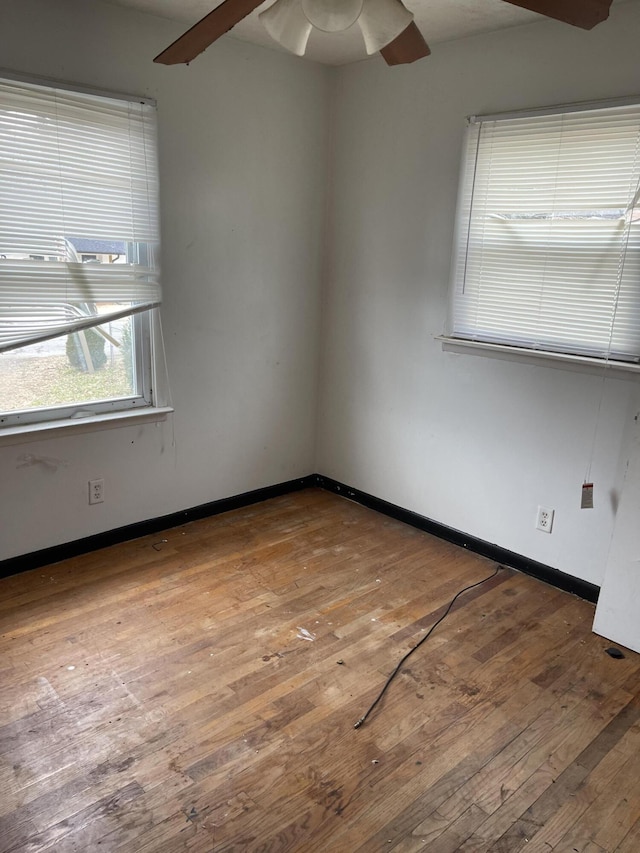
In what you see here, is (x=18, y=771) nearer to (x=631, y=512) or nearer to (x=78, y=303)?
(x=78, y=303)

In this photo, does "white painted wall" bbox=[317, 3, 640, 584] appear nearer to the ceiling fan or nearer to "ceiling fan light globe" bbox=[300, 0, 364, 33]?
the ceiling fan

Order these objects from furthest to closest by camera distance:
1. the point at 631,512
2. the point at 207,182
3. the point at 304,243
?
the point at 304,243 → the point at 207,182 → the point at 631,512

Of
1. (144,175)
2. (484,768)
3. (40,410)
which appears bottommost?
(484,768)

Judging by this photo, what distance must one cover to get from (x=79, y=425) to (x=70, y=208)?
0.96 m

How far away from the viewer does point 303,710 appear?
2.08 meters

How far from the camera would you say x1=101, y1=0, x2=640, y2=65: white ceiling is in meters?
2.48

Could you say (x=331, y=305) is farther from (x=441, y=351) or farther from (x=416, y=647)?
(x=416, y=647)

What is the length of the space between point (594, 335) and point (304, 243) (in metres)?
1.74

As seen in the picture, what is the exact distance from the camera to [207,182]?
3098mm

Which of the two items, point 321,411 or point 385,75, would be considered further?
point 321,411

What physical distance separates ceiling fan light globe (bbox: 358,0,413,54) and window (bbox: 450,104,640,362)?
1324 mm

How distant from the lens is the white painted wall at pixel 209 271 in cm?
270

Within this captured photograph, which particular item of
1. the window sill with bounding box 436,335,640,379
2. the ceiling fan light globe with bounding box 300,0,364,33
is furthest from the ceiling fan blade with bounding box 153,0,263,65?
the window sill with bounding box 436,335,640,379

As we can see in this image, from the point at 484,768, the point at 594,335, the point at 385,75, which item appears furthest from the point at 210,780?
the point at 385,75
